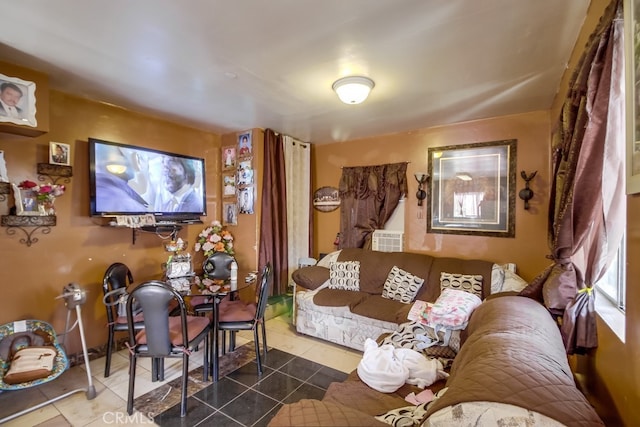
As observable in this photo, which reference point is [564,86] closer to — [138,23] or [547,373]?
[547,373]

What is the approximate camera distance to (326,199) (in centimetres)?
441

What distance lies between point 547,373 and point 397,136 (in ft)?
10.8

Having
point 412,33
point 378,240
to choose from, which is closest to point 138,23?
point 412,33

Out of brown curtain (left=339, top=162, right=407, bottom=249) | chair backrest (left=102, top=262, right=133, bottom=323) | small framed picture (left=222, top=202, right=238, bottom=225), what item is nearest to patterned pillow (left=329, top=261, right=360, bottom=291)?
brown curtain (left=339, top=162, right=407, bottom=249)

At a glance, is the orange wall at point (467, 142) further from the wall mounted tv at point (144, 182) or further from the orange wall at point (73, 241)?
the orange wall at point (73, 241)

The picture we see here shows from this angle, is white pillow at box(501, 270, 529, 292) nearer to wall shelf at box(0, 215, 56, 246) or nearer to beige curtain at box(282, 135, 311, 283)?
beige curtain at box(282, 135, 311, 283)

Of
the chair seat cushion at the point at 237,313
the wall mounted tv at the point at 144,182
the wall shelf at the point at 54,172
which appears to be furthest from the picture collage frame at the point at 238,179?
the wall shelf at the point at 54,172

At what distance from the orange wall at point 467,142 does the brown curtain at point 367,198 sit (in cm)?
12

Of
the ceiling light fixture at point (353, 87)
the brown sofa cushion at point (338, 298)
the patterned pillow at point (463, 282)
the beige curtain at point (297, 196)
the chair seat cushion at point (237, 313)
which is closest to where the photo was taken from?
the ceiling light fixture at point (353, 87)

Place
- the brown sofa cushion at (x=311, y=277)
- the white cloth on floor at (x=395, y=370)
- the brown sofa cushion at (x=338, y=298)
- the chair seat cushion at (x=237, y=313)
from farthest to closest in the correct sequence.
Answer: the brown sofa cushion at (x=311, y=277) → the brown sofa cushion at (x=338, y=298) → the chair seat cushion at (x=237, y=313) → the white cloth on floor at (x=395, y=370)

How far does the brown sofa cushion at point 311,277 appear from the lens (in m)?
3.49

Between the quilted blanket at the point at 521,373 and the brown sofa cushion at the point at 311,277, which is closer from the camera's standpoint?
the quilted blanket at the point at 521,373

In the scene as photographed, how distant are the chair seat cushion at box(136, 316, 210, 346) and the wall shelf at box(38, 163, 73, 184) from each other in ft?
5.23

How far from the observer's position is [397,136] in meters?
3.80
